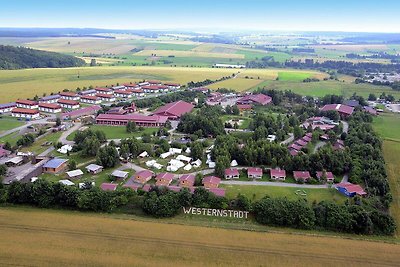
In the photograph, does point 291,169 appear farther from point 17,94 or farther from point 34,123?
point 17,94

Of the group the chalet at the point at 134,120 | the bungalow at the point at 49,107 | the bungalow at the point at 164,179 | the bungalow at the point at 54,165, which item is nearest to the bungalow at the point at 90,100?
the bungalow at the point at 49,107

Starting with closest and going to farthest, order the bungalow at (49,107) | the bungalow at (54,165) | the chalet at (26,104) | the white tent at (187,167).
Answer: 1. the bungalow at (54,165)
2. the white tent at (187,167)
3. the bungalow at (49,107)
4. the chalet at (26,104)

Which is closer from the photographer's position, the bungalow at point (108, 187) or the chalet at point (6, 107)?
the bungalow at point (108, 187)

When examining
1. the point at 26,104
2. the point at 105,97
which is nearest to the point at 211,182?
the point at 26,104

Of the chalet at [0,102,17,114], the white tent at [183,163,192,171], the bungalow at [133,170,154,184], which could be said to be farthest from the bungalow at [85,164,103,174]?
the chalet at [0,102,17,114]

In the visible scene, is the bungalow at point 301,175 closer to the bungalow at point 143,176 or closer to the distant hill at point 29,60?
the bungalow at point 143,176

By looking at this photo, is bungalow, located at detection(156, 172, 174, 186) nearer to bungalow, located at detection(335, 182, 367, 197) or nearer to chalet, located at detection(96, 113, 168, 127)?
bungalow, located at detection(335, 182, 367, 197)
